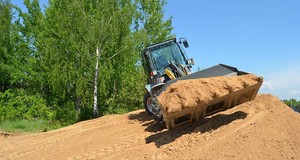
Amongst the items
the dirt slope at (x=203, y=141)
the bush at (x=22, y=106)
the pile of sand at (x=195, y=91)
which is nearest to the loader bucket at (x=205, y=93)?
the pile of sand at (x=195, y=91)

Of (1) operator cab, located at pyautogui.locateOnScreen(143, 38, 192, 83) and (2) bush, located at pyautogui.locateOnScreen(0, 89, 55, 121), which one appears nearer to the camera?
(1) operator cab, located at pyautogui.locateOnScreen(143, 38, 192, 83)

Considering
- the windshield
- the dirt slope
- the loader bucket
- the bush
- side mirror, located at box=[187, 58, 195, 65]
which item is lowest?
Result: the dirt slope

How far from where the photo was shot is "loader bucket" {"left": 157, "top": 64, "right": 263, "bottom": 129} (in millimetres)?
6887

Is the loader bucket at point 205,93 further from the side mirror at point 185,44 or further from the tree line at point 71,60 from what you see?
the tree line at point 71,60

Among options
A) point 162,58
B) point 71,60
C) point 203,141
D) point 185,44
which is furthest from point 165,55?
point 71,60

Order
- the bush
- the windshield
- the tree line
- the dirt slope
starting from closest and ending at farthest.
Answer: the dirt slope
the windshield
the tree line
the bush

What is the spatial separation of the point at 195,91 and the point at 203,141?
3.40 feet

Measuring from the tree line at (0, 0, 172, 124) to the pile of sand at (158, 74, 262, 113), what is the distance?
11894 millimetres

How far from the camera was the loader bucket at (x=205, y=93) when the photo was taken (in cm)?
689

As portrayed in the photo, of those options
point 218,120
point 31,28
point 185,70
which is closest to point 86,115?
point 31,28

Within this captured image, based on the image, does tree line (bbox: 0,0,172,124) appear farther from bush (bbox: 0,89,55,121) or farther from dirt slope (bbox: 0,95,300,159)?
dirt slope (bbox: 0,95,300,159)

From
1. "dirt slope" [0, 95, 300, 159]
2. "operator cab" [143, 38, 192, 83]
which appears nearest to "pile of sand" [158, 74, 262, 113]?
"dirt slope" [0, 95, 300, 159]

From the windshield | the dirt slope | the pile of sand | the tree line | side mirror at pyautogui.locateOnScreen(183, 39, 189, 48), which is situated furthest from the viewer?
the tree line

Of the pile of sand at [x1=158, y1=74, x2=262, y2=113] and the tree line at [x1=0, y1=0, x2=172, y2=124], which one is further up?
the tree line at [x1=0, y1=0, x2=172, y2=124]
